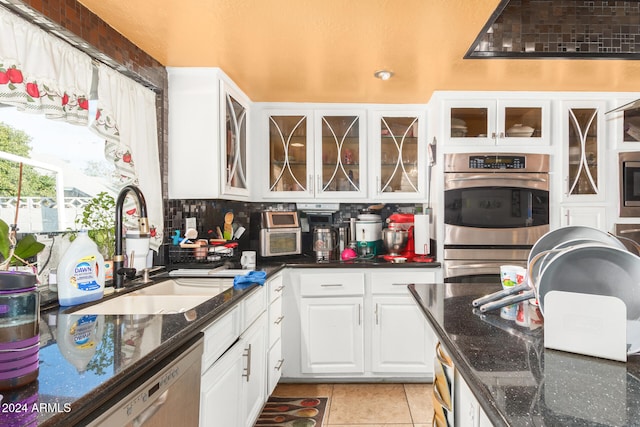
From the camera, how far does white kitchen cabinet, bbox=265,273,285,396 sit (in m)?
2.60

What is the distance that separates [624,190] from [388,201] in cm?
171

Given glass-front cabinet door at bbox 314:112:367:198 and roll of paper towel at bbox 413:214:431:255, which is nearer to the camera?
roll of paper towel at bbox 413:214:431:255

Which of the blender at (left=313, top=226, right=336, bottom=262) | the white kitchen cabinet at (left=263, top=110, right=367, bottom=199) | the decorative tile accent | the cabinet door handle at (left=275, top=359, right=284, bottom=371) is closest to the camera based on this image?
the decorative tile accent

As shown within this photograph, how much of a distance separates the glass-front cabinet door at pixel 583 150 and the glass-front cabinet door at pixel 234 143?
2389 mm

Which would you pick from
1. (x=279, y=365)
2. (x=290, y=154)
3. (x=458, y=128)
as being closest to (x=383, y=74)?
(x=458, y=128)

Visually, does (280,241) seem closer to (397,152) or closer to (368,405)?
(397,152)

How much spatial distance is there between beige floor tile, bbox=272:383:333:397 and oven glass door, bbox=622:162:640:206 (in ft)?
8.43

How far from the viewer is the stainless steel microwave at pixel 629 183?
9.79 ft

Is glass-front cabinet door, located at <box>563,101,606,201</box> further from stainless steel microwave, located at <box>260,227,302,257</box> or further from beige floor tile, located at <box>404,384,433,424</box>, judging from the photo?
stainless steel microwave, located at <box>260,227,302,257</box>

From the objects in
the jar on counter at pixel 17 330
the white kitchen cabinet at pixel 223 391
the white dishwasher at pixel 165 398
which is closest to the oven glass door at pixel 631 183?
the white kitchen cabinet at pixel 223 391

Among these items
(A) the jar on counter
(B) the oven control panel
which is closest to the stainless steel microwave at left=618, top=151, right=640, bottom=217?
(B) the oven control panel

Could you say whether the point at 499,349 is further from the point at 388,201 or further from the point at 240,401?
the point at 388,201

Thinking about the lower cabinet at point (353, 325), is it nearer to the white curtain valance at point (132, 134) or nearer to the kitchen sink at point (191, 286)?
the kitchen sink at point (191, 286)

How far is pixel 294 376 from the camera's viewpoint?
3006 millimetres
